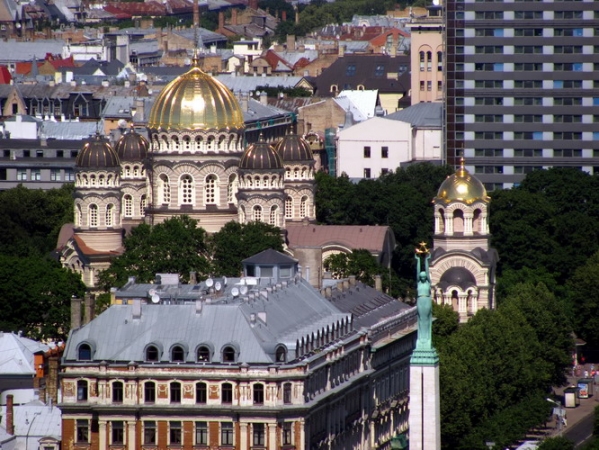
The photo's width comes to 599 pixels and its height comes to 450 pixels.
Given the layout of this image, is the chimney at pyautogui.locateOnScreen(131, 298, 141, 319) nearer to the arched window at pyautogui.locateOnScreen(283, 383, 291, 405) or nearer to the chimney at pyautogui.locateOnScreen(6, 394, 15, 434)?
the chimney at pyautogui.locateOnScreen(6, 394, 15, 434)

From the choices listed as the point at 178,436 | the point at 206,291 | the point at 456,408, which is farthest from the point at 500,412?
the point at 178,436

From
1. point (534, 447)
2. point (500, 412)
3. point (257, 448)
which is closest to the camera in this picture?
Result: point (257, 448)

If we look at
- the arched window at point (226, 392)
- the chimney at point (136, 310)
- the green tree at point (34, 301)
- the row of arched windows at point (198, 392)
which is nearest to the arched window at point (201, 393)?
the row of arched windows at point (198, 392)

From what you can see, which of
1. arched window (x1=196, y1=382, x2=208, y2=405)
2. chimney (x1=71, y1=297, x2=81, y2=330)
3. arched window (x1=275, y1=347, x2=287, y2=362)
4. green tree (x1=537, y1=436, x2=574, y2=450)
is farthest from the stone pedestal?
chimney (x1=71, y1=297, x2=81, y2=330)

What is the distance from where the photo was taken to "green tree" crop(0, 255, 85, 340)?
190875 millimetres

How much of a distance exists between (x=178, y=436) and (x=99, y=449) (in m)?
3.77

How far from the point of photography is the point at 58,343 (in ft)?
604

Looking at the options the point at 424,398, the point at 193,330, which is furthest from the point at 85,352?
the point at 424,398

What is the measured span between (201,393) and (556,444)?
66.2ft

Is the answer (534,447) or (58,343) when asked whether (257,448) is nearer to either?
(534,447)

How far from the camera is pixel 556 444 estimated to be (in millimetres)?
161250

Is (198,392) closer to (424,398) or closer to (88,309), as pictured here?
(88,309)

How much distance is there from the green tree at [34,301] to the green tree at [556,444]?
123 feet

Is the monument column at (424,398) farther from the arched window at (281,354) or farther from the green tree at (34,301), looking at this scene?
the green tree at (34,301)
